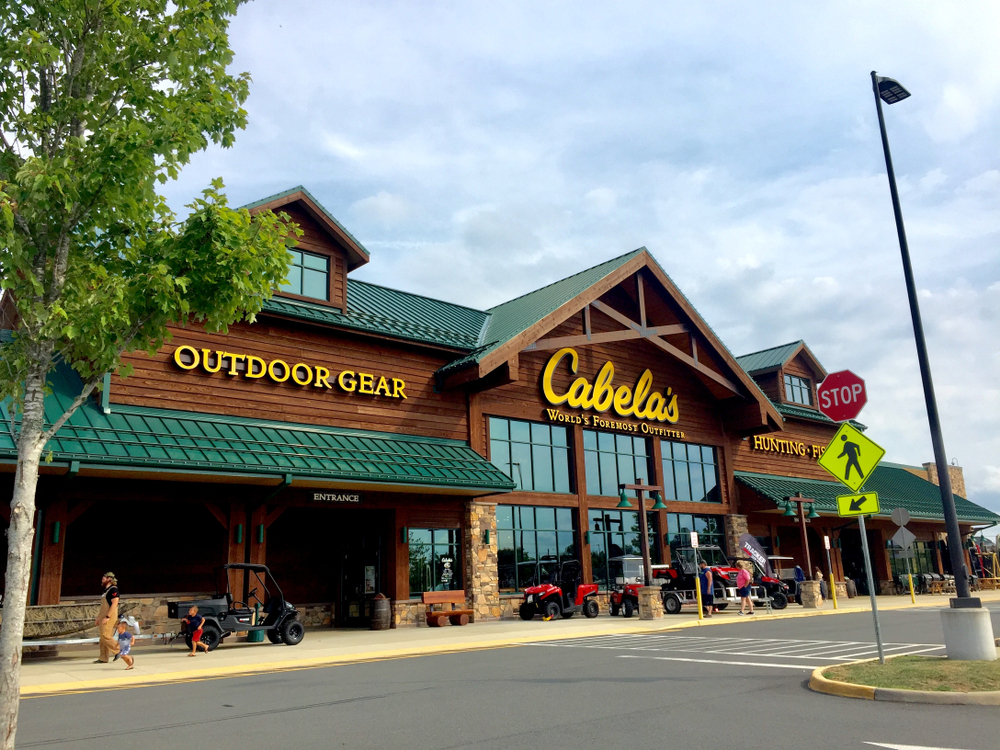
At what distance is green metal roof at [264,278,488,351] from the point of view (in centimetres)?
2223

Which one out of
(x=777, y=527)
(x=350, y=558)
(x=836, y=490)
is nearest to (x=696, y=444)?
(x=777, y=527)

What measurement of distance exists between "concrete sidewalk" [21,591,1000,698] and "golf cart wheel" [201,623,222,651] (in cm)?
19

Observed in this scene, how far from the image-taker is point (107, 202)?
8039 millimetres

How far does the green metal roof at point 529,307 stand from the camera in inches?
965

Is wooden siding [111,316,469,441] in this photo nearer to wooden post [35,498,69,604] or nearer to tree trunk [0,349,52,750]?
wooden post [35,498,69,604]

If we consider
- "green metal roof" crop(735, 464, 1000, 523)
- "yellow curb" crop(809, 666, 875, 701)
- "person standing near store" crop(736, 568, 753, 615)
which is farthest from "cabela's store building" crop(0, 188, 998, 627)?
"yellow curb" crop(809, 666, 875, 701)

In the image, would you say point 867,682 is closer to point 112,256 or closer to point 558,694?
point 558,694

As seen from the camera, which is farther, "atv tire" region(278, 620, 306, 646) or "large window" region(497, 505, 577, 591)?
"large window" region(497, 505, 577, 591)

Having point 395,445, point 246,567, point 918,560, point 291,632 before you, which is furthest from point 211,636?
point 918,560

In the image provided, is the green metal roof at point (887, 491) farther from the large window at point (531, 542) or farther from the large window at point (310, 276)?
the large window at point (310, 276)

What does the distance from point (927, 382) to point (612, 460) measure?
17.4 metres

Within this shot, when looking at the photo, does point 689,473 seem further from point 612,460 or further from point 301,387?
point 301,387

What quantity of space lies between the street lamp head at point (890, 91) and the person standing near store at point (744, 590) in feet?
53.1

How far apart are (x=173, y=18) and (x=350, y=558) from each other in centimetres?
1769
